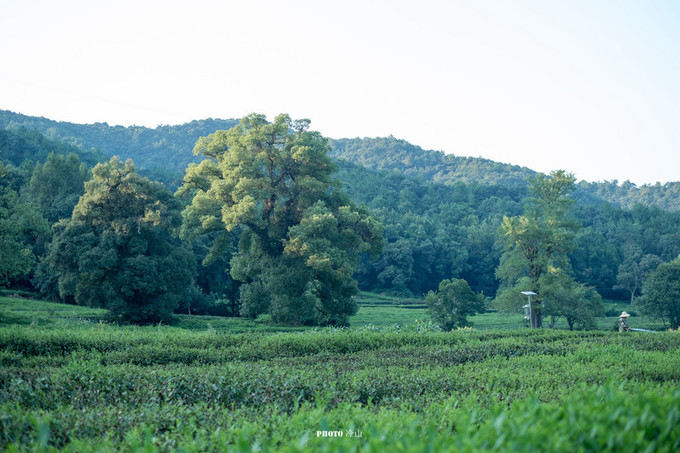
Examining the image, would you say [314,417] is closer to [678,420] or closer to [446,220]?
[678,420]

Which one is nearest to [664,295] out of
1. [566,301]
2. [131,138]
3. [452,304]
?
[566,301]

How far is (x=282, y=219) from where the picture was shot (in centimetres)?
2823

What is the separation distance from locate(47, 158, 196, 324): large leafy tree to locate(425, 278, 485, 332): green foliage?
1454 cm

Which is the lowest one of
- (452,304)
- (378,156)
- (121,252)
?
(452,304)

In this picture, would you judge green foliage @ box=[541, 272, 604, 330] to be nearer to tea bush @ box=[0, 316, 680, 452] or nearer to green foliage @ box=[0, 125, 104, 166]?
tea bush @ box=[0, 316, 680, 452]

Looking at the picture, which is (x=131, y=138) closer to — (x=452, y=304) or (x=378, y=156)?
(x=378, y=156)

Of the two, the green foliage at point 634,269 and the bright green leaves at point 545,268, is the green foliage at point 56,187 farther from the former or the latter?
the green foliage at point 634,269

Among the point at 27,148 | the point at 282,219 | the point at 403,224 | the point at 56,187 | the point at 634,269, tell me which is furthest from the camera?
the point at 403,224

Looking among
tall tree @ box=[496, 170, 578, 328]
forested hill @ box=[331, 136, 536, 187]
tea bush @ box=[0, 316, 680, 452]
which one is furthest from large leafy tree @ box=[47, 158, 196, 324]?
forested hill @ box=[331, 136, 536, 187]

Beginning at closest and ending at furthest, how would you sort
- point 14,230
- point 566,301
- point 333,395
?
point 333,395 < point 14,230 < point 566,301

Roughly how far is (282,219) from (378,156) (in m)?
107

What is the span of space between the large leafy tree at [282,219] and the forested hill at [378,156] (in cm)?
6733

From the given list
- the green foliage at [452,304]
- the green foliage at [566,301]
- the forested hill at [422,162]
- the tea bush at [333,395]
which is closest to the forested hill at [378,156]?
the forested hill at [422,162]

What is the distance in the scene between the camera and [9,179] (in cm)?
4019
